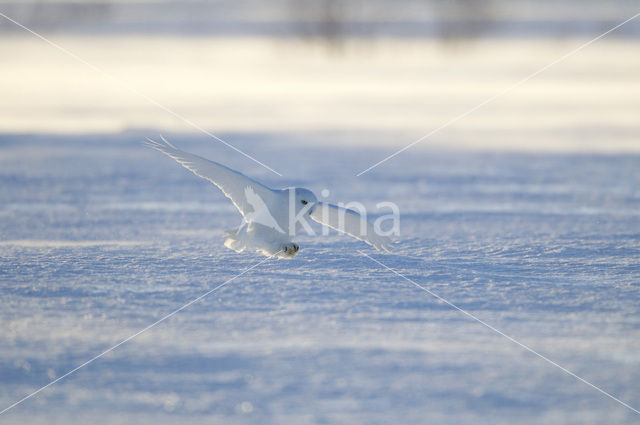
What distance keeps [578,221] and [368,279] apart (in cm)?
220

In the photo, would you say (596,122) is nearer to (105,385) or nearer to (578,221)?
(578,221)

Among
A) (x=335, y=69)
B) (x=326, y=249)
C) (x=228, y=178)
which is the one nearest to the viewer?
(x=228, y=178)

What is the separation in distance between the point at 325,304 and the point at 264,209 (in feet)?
2.23

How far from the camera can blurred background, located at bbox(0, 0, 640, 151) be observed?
34.1 ft

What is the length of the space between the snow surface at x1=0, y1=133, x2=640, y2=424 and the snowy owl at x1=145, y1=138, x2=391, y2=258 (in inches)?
10.7

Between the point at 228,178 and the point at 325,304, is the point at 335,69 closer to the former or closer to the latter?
the point at 228,178

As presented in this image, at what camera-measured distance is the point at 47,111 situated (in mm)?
11047

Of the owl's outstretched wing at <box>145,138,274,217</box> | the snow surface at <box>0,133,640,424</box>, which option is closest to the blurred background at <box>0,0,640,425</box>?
the snow surface at <box>0,133,640,424</box>

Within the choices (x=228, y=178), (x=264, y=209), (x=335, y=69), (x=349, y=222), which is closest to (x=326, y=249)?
(x=349, y=222)

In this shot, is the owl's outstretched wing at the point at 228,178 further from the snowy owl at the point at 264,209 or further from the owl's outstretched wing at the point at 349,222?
the owl's outstretched wing at the point at 349,222

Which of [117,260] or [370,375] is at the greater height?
[117,260]

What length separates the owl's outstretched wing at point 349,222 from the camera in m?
5.19

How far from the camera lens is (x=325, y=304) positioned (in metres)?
4.87

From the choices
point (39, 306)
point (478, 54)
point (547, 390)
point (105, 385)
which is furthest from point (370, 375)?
point (478, 54)
